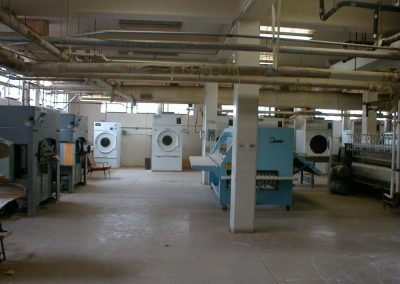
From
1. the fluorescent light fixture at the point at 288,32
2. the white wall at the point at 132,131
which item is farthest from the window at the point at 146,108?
the fluorescent light fixture at the point at 288,32

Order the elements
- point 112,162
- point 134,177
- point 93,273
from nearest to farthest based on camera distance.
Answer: point 93,273 < point 134,177 < point 112,162

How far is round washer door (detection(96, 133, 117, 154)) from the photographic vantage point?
13.0 metres

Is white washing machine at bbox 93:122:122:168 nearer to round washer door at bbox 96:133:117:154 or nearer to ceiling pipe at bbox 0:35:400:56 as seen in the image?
round washer door at bbox 96:133:117:154

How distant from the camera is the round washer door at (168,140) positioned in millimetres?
12828

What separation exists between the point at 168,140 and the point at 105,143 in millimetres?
2208

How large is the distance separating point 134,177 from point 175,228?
5.79 meters

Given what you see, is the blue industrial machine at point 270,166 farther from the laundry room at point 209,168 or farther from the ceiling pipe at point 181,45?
the ceiling pipe at point 181,45

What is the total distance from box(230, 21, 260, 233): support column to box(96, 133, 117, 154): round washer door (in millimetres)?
8582

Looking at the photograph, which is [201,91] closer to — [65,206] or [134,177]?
[134,177]

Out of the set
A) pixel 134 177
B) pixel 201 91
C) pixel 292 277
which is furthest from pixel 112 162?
pixel 292 277

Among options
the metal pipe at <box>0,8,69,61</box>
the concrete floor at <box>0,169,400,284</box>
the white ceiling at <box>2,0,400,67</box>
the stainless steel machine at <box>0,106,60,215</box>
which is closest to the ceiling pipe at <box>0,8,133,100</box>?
the metal pipe at <box>0,8,69,61</box>

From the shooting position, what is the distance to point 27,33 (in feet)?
14.0

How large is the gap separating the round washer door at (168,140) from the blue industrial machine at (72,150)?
4.03 m

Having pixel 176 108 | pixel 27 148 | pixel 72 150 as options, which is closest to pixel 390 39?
pixel 27 148
